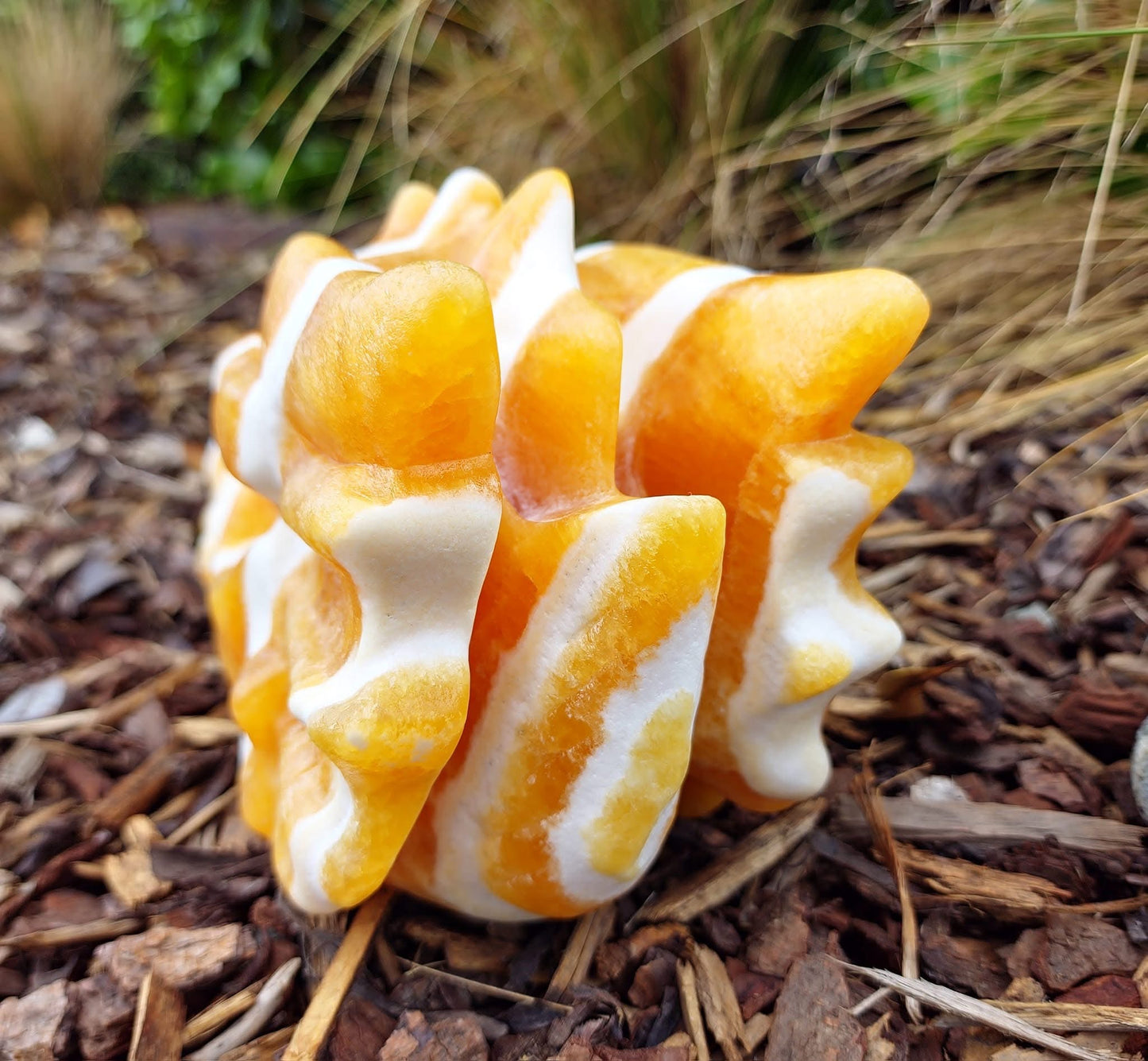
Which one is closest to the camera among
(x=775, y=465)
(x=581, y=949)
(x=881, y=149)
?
(x=775, y=465)

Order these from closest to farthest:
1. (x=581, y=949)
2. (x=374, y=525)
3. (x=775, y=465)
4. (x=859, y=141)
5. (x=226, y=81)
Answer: (x=374, y=525) → (x=775, y=465) → (x=581, y=949) → (x=859, y=141) → (x=226, y=81)

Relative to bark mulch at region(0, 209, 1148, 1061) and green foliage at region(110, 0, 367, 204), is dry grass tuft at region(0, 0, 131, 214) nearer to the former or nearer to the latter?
green foliage at region(110, 0, 367, 204)

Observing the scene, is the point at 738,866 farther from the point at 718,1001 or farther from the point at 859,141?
the point at 859,141

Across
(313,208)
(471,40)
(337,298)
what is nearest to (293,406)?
(337,298)

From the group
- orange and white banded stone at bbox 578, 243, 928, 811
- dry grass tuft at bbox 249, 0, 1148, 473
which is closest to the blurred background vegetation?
dry grass tuft at bbox 249, 0, 1148, 473

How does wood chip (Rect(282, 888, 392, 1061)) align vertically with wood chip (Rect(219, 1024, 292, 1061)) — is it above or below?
above

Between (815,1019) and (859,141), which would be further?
(859,141)

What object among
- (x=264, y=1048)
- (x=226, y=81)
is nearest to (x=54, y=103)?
(x=226, y=81)
